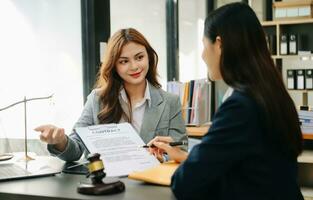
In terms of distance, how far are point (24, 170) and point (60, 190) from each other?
0.30m

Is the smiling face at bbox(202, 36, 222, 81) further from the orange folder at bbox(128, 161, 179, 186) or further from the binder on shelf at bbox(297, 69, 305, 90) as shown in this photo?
the binder on shelf at bbox(297, 69, 305, 90)

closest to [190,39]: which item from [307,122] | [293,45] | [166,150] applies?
[293,45]

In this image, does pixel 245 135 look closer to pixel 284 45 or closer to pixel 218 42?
pixel 218 42

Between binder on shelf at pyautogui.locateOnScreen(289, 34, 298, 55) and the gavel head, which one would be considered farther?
binder on shelf at pyautogui.locateOnScreen(289, 34, 298, 55)

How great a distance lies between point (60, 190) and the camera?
125 centimetres

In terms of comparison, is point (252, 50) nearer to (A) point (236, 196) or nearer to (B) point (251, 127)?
(B) point (251, 127)

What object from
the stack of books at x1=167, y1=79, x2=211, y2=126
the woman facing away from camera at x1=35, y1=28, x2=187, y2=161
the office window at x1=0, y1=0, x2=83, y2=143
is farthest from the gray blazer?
the stack of books at x1=167, y1=79, x2=211, y2=126

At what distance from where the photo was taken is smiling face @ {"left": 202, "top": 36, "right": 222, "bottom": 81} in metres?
1.24

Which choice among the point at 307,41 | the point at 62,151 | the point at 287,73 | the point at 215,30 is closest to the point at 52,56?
the point at 62,151

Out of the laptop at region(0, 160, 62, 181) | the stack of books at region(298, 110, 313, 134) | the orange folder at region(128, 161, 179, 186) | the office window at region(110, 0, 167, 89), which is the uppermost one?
the office window at region(110, 0, 167, 89)

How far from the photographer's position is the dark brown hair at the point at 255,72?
3.75 feet

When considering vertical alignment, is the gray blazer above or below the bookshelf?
below

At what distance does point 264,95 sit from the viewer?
1143mm

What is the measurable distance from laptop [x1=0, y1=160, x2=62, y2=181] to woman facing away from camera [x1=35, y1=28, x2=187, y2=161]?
14.6 inches
